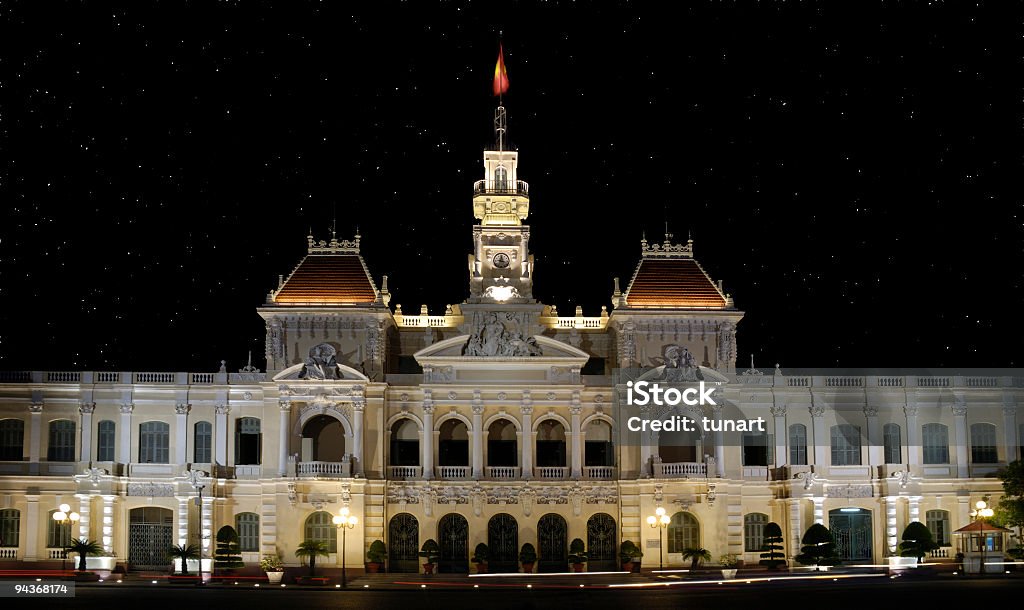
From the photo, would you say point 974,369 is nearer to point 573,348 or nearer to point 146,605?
point 573,348

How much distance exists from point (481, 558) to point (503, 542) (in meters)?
2.12

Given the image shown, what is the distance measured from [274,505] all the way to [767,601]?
3125 cm

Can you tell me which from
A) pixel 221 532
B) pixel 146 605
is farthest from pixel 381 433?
pixel 146 605

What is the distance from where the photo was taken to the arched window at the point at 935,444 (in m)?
76.1

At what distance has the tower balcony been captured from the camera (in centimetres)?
7781

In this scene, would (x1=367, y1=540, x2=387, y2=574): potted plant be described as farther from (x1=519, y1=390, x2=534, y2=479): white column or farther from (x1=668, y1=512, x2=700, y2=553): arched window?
(x1=668, y1=512, x2=700, y2=553): arched window

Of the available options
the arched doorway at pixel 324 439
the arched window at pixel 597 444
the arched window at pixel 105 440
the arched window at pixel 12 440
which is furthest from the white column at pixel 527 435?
the arched window at pixel 12 440

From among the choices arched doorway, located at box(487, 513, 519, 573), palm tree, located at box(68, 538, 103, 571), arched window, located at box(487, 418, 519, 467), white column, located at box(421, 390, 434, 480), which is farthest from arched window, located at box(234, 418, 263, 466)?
arched doorway, located at box(487, 513, 519, 573)

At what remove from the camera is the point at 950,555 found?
7481 centimetres

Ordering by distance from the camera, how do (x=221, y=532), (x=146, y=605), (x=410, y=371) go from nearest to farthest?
(x=146, y=605)
(x=221, y=532)
(x=410, y=371)

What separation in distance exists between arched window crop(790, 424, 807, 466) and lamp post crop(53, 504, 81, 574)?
36.5 meters

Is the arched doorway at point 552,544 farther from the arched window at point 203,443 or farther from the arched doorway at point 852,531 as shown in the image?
the arched window at point 203,443

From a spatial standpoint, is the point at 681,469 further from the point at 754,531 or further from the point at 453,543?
the point at 453,543

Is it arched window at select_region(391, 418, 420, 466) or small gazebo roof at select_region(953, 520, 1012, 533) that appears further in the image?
arched window at select_region(391, 418, 420, 466)
